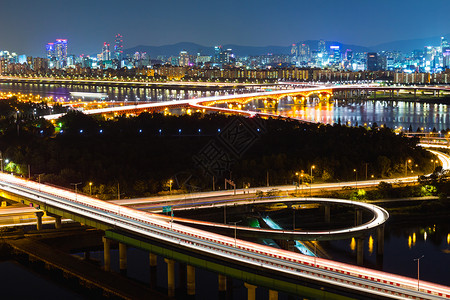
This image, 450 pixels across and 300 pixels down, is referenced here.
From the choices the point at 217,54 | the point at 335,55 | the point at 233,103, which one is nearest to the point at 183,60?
Result: the point at 217,54

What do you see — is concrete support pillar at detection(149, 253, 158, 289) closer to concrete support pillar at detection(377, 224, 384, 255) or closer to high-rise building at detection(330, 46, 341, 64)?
concrete support pillar at detection(377, 224, 384, 255)

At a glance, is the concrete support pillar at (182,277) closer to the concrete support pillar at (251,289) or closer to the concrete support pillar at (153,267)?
the concrete support pillar at (153,267)

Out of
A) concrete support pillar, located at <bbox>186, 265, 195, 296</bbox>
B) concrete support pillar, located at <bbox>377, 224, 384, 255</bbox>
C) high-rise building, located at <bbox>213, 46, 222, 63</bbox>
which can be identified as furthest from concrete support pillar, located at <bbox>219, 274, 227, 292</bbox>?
high-rise building, located at <bbox>213, 46, 222, 63</bbox>

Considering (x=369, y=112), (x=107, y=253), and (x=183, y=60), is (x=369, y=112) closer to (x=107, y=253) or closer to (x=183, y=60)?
(x=107, y=253)

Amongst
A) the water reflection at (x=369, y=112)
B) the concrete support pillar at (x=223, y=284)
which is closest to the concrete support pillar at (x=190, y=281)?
the concrete support pillar at (x=223, y=284)

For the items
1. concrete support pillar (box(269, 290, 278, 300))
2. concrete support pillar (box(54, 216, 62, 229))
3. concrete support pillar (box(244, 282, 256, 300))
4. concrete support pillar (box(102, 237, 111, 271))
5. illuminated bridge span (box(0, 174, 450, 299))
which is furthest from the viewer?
concrete support pillar (box(54, 216, 62, 229))

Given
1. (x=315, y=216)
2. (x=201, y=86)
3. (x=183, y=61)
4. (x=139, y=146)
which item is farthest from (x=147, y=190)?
(x=183, y=61)
